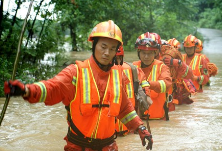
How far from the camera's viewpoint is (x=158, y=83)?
6879 millimetres

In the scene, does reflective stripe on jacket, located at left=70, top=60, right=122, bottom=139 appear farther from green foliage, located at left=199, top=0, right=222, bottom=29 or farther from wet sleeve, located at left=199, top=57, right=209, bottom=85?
green foliage, located at left=199, top=0, right=222, bottom=29

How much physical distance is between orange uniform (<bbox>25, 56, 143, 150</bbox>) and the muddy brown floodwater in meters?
2.13

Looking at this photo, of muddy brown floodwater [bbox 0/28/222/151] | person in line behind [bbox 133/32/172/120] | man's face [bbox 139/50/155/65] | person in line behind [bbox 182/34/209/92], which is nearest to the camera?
muddy brown floodwater [bbox 0/28/222/151]

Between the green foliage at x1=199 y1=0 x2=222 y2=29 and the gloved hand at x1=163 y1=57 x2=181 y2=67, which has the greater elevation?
the green foliage at x1=199 y1=0 x2=222 y2=29

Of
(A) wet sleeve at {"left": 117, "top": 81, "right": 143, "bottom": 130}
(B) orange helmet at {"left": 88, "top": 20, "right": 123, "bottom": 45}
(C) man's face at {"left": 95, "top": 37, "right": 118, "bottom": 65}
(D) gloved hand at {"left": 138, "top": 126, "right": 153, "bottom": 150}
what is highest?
(B) orange helmet at {"left": 88, "top": 20, "right": 123, "bottom": 45}

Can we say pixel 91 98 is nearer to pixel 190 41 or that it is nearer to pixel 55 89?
pixel 55 89

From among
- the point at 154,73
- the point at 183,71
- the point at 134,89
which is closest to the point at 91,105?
the point at 134,89

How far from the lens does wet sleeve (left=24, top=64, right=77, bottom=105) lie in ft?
10.1

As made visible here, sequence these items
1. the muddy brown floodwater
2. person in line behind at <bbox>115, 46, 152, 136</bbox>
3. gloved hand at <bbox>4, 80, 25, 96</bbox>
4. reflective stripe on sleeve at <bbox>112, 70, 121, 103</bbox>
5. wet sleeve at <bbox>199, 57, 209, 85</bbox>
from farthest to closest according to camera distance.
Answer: wet sleeve at <bbox>199, 57, 209, 85</bbox>
the muddy brown floodwater
person in line behind at <bbox>115, 46, 152, 136</bbox>
reflective stripe on sleeve at <bbox>112, 70, 121, 103</bbox>
gloved hand at <bbox>4, 80, 25, 96</bbox>

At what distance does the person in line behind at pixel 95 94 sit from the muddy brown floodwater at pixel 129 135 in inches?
82.5

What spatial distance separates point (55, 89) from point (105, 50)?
720mm

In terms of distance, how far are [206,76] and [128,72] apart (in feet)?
17.3

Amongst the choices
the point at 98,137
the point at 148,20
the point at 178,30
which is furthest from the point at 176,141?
the point at 178,30

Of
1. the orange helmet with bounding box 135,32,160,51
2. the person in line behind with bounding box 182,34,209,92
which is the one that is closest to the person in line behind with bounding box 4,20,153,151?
the orange helmet with bounding box 135,32,160,51
